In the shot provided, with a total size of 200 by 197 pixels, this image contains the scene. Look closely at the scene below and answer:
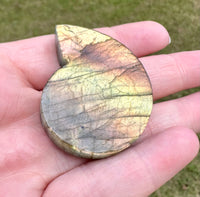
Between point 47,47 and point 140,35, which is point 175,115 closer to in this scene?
point 140,35

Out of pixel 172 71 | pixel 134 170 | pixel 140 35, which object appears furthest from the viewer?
pixel 140 35

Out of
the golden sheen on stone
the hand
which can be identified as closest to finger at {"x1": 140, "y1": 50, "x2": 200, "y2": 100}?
the hand

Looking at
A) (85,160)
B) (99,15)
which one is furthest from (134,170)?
(99,15)

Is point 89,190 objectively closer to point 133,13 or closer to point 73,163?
point 73,163

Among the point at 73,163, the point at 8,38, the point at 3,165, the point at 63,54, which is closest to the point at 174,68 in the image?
the point at 63,54

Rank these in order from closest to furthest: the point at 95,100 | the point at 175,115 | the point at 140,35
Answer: the point at 95,100
the point at 175,115
the point at 140,35

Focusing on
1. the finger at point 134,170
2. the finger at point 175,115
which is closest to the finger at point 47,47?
the finger at point 175,115
